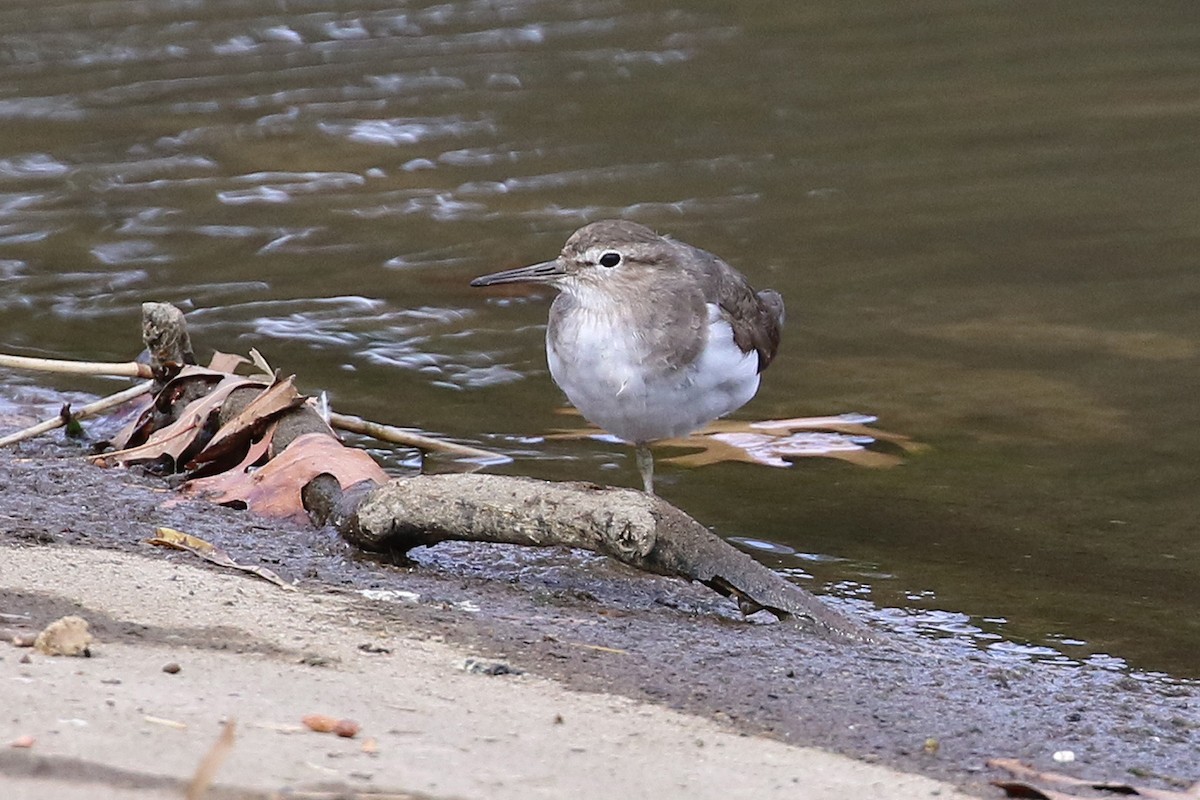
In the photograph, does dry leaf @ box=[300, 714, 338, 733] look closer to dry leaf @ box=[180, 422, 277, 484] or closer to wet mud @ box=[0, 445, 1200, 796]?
wet mud @ box=[0, 445, 1200, 796]

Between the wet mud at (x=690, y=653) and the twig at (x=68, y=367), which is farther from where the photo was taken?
A: the twig at (x=68, y=367)

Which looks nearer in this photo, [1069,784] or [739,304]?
[1069,784]

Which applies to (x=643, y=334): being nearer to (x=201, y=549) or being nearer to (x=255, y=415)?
(x=255, y=415)

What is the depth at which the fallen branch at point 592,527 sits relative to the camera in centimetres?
511

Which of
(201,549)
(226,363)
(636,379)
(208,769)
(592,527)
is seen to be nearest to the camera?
(208,769)

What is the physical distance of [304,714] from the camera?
3473 mm

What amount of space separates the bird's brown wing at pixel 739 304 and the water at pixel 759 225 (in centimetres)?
67

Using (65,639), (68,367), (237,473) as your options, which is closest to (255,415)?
(237,473)

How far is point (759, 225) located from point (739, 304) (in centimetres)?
436

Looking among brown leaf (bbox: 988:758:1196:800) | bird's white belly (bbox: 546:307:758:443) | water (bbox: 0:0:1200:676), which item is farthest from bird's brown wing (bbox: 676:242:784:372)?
brown leaf (bbox: 988:758:1196:800)

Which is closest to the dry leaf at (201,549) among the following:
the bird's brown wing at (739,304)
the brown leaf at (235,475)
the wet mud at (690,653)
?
the wet mud at (690,653)

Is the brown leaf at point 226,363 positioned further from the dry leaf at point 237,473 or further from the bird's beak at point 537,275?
the bird's beak at point 537,275

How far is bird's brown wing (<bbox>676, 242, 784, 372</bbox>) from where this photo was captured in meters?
6.39

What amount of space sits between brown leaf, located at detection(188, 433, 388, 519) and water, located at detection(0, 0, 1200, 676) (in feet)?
4.21
